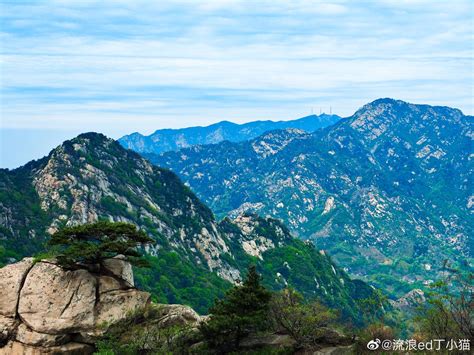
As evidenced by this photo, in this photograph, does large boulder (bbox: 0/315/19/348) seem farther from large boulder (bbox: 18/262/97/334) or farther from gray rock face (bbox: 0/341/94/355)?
large boulder (bbox: 18/262/97/334)

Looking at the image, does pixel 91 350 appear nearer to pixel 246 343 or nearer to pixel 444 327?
pixel 246 343

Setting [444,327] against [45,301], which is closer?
[444,327]

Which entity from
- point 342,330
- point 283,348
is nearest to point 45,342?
point 283,348

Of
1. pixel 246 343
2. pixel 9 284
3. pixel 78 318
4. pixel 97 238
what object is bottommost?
pixel 246 343

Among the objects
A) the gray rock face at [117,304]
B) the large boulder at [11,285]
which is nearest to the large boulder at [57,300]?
the large boulder at [11,285]

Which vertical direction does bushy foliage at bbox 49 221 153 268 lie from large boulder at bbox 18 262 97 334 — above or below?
above

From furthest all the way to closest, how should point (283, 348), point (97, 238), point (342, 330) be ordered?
point (97, 238) < point (342, 330) < point (283, 348)

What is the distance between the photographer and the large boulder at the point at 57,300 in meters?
65.2

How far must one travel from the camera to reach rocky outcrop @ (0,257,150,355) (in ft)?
213

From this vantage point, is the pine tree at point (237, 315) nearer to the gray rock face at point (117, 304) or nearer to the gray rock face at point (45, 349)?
the gray rock face at point (117, 304)

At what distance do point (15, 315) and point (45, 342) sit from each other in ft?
19.8

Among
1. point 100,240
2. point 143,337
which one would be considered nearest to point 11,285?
point 100,240

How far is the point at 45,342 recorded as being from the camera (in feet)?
211

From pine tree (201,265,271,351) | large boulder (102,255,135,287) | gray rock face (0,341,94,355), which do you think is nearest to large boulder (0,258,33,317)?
gray rock face (0,341,94,355)
